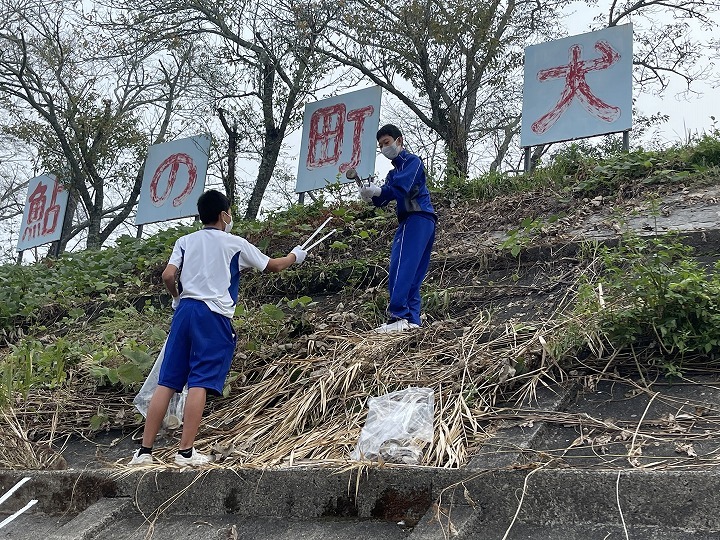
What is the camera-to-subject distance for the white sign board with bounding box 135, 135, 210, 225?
1275 cm

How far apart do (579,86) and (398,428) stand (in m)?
7.52

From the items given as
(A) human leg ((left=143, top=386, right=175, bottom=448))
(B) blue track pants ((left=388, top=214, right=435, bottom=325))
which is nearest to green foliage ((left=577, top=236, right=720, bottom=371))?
(B) blue track pants ((left=388, top=214, right=435, bottom=325))

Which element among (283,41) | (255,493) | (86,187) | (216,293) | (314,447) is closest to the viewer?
(255,493)

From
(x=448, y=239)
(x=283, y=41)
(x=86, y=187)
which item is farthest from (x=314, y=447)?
(x=86, y=187)

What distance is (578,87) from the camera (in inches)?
381

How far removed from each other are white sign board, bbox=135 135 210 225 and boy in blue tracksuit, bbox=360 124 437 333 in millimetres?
7358

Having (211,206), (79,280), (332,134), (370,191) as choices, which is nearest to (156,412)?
(211,206)

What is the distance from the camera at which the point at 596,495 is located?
8.86 feet

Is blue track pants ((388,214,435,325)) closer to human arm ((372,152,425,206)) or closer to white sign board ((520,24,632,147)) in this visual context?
human arm ((372,152,425,206))

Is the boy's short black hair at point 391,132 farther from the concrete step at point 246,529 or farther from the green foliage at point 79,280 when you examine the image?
the green foliage at point 79,280

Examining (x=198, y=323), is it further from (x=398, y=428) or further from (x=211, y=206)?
(x=398, y=428)

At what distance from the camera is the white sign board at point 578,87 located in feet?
30.9

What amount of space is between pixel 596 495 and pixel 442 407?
3.90ft

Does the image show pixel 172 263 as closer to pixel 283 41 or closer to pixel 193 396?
pixel 193 396
